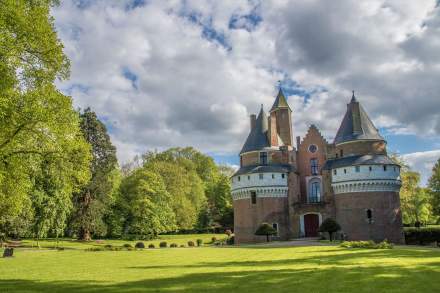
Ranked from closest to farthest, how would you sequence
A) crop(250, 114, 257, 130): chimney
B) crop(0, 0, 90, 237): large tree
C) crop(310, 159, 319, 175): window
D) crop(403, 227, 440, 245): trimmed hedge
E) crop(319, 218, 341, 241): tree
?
crop(0, 0, 90, 237): large tree < crop(319, 218, 341, 241): tree < crop(403, 227, 440, 245): trimmed hedge < crop(310, 159, 319, 175): window < crop(250, 114, 257, 130): chimney

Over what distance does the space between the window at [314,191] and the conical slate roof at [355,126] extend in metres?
5.81

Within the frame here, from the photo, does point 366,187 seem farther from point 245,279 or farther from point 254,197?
point 245,279

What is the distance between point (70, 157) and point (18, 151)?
211cm

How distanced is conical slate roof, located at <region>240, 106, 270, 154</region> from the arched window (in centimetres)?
709

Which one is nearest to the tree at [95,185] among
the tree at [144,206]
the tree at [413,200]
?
the tree at [144,206]

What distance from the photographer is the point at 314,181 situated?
49.7 metres

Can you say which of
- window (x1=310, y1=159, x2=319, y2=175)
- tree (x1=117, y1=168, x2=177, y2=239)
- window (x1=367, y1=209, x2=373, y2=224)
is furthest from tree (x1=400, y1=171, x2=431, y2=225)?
tree (x1=117, y1=168, x2=177, y2=239)

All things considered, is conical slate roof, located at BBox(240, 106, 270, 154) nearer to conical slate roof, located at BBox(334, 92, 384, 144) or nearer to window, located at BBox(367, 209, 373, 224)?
conical slate roof, located at BBox(334, 92, 384, 144)

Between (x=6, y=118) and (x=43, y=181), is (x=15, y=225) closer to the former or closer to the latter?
(x=43, y=181)

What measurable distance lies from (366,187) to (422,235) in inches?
292

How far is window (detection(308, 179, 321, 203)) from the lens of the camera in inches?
1946

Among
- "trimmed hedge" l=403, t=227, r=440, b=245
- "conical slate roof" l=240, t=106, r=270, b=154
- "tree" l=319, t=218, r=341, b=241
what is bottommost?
"trimmed hedge" l=403, t=227, r=440, b=245

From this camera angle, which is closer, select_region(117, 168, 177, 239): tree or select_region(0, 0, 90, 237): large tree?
select_region(0, 0, 90, 237): large tree

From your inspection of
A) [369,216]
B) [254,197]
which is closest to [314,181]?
[254,197]
